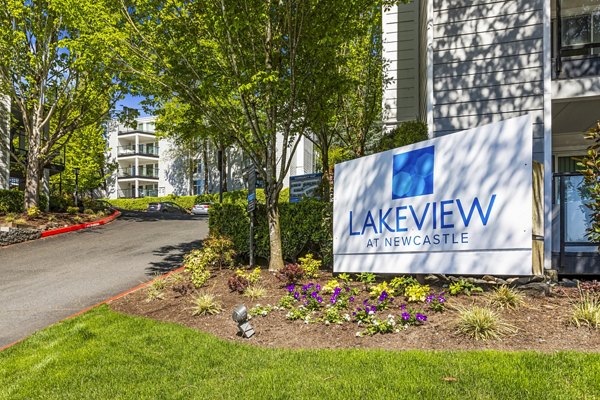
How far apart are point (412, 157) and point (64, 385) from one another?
18.5 ft

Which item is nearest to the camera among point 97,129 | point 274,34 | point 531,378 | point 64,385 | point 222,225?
point 531,378

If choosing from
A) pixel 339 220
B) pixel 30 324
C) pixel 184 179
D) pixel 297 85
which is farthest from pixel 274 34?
pixel 184 179

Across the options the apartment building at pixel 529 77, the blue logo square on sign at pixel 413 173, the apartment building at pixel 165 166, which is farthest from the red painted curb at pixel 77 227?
the apartment building at pixel 165 166

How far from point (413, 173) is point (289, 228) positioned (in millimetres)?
3628

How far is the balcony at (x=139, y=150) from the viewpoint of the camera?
5072 cm

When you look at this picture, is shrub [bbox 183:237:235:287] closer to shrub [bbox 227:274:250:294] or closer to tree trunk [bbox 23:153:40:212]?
shrub [bbox 227:274:250:294]

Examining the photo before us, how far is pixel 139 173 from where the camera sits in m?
50.1

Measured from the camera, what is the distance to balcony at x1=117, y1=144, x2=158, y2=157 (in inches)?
1997

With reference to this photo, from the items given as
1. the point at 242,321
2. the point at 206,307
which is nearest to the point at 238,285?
the point at 206,307

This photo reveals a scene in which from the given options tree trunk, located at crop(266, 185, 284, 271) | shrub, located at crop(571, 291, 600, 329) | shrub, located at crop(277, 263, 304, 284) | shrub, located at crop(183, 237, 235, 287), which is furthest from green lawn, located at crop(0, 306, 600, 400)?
tree trunk, located at crop(266, 185, 284, 271)

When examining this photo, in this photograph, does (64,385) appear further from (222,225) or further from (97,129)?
(97,129)

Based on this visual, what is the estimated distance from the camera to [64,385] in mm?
4625

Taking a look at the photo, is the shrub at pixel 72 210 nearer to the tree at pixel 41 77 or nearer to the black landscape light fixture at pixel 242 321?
the tree at pixel 41 77

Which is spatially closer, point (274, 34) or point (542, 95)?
point (542, 95)
